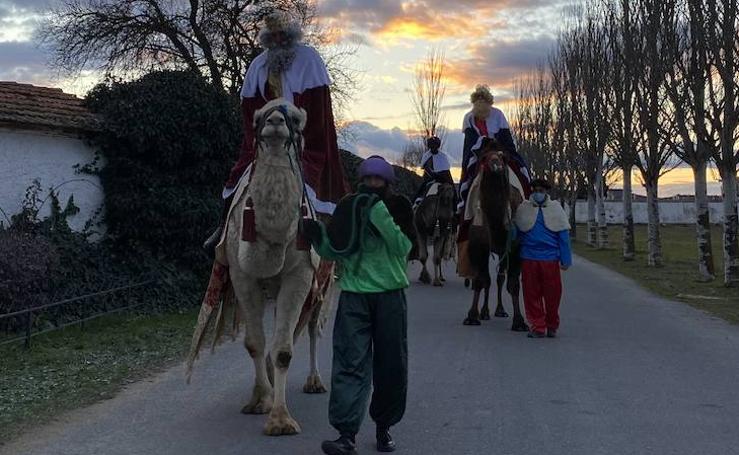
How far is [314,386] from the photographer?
23.4 feet

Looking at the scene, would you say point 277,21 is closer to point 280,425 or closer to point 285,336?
point 285,336

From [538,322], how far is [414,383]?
315cm

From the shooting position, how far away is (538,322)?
10125 millimetres

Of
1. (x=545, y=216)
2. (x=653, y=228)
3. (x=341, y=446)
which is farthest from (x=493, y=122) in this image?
(x=653, y=228)

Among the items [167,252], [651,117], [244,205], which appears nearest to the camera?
[244,205]

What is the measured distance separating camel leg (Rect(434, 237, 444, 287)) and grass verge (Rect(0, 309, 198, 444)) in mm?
6891

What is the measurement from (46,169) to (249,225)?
7.66 meters

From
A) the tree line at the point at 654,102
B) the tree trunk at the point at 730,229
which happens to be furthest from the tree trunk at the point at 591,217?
the tree trunk at the point at 730,229

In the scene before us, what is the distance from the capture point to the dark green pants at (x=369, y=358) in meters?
5.21

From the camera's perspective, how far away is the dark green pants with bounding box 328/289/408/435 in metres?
5.21

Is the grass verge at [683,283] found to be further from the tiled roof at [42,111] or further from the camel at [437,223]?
the tiled roof at [42,111]

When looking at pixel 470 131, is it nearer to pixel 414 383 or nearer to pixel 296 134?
pixel 414 383

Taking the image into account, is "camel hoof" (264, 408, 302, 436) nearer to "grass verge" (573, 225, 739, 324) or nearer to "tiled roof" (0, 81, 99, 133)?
"tiled roof" (0, 81, 99, 133)

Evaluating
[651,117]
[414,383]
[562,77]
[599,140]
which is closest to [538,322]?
[414,383]
